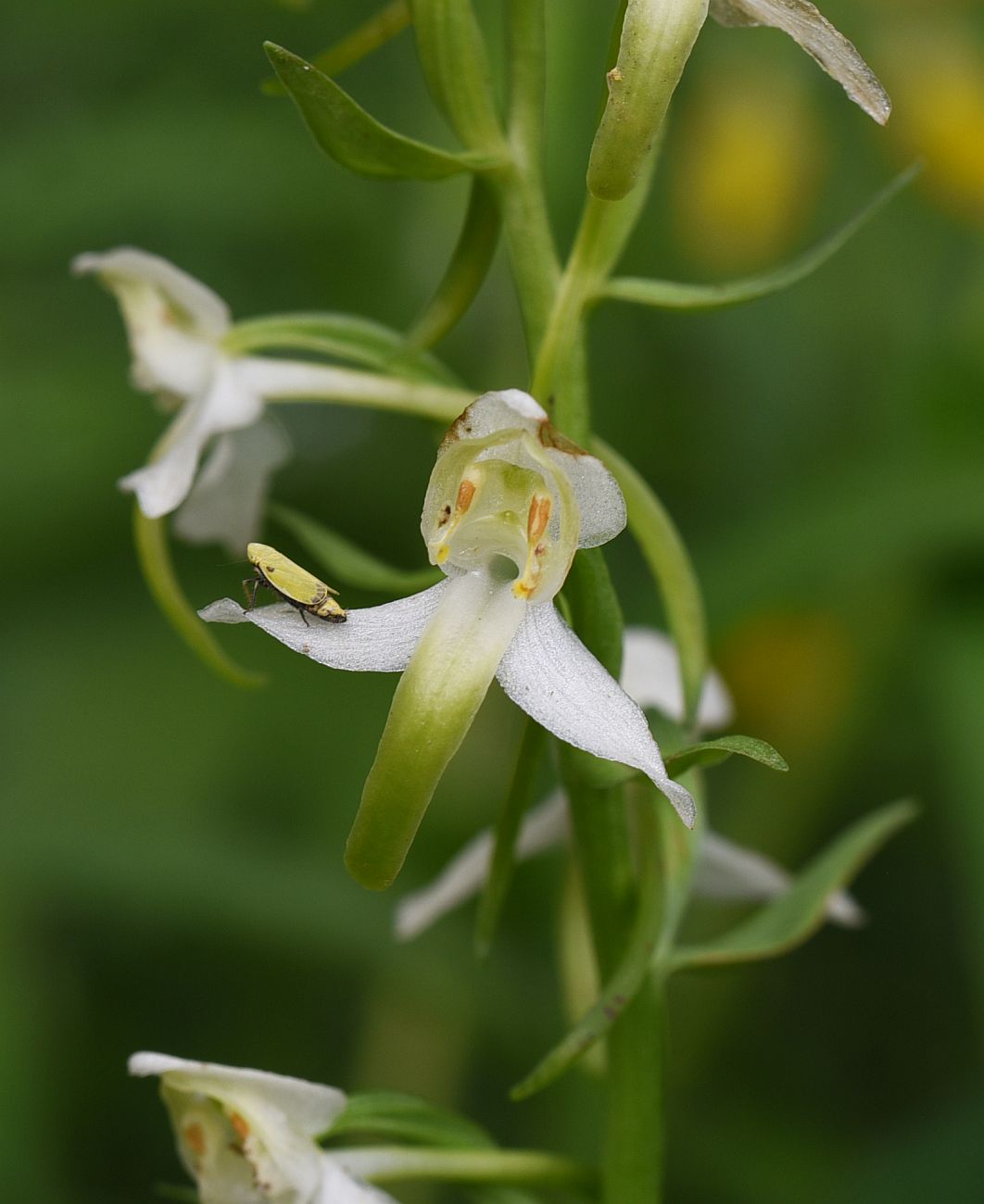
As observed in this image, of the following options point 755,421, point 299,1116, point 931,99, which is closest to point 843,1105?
point 755,421

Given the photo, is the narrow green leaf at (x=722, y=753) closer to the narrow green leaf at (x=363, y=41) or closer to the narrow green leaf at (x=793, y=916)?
the narrow green leaf at (x=793, y=916)

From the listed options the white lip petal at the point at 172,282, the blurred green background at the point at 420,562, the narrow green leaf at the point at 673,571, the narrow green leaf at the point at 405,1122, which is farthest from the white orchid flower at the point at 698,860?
the blurred green background at the point at 420,562

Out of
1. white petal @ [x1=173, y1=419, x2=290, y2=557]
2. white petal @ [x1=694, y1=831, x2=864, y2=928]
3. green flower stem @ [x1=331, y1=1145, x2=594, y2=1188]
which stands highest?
white petal @ [x1=173, y1=419, x2=290, y2=557]

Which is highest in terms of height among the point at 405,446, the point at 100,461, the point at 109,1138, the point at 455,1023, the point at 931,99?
the point at 931,99

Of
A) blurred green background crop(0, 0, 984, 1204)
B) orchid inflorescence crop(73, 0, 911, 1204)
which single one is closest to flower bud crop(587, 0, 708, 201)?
orchid inflorescence crop(73, 0, 911, 1204)

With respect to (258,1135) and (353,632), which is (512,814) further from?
(258,1135)

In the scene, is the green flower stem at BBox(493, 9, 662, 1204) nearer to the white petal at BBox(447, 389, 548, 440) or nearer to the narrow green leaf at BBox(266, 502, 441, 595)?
the white petal at BBox(447, 389, 548, 440)

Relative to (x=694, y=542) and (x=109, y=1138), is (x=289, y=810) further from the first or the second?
(x=694, y=542)
